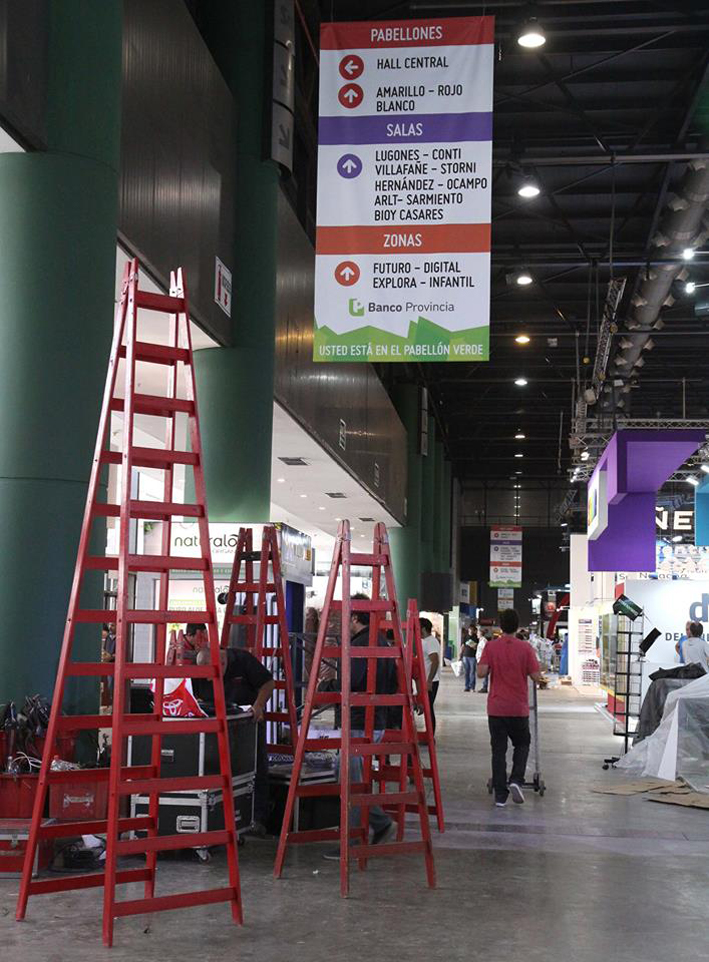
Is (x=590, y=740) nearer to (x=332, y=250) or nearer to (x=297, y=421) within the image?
(x=297, y=421)

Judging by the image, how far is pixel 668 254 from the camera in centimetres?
1677

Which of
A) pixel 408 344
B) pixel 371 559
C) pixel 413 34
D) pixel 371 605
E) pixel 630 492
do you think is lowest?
pixel 371 605

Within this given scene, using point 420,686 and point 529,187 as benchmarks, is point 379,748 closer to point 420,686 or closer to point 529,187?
point 420,686

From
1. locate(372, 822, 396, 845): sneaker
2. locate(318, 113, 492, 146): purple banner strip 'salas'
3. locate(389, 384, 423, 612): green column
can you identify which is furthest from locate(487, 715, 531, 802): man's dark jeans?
locate(389, 384, 423, 612): green column

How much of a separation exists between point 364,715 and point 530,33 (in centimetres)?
775

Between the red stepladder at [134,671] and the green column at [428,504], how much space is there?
2445 centimetres

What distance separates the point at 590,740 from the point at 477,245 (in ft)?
28.1

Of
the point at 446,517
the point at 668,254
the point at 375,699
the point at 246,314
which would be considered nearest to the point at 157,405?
the point at 375,699

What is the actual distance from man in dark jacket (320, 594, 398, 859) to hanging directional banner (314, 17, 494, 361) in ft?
6.30

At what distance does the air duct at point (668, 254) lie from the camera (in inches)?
576

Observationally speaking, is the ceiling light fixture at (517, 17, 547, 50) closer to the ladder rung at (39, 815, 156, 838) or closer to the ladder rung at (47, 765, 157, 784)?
the ladder rung at (47, 765, 157, 784)

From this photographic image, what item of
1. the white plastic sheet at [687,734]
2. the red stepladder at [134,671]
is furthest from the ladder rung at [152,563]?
the white plastic sheet at [687,734]

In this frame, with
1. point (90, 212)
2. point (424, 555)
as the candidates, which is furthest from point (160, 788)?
point (424, 555)

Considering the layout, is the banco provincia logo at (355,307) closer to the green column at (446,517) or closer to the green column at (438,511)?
the green column at (438,511)
